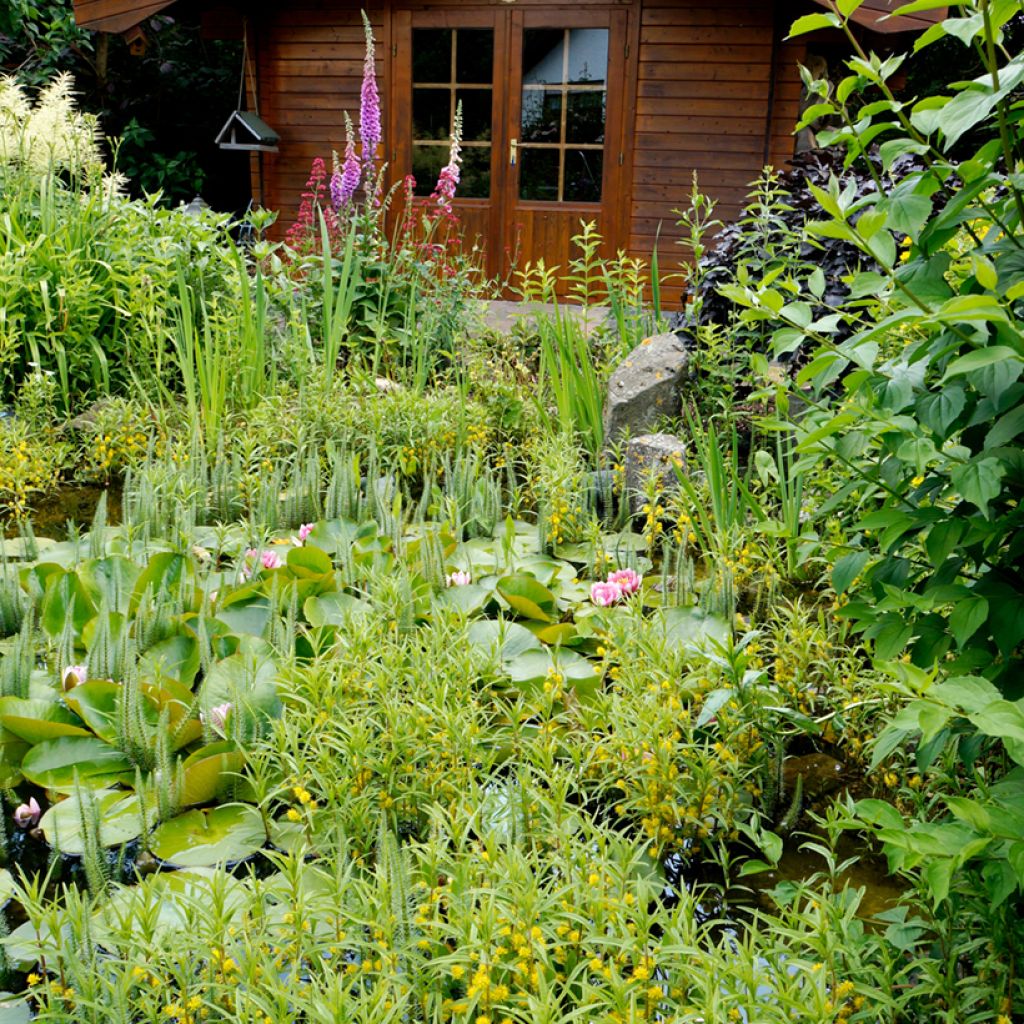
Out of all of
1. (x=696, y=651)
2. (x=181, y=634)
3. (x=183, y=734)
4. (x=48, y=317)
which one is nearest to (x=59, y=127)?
(x=48, y=317)

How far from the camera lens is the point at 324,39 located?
882 cm

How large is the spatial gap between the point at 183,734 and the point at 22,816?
297mm

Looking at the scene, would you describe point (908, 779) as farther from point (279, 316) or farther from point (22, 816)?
point (279, 316)

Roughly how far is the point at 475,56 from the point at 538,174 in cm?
102

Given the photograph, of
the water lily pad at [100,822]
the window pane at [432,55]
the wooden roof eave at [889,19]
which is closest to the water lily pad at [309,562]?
the water lily pad at [100,822]

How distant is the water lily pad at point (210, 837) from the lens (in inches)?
69.8

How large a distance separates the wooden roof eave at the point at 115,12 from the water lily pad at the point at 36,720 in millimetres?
7772

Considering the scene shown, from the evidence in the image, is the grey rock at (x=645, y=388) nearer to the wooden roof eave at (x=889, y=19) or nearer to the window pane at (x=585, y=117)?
the wooden roof eave at (x=889, y=19)

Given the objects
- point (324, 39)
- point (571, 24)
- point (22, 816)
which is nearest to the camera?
point (22, 816)

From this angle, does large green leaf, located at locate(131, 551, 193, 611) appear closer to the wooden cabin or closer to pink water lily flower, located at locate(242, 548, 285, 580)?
pink water lily flower, located at locate(242, 548, 285, 580)

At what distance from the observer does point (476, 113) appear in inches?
338

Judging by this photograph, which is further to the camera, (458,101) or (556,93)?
(458,101)

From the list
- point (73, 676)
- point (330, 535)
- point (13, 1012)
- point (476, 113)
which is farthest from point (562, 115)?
point (13, 1012)

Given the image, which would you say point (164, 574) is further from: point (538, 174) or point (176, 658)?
point (538, 174)
